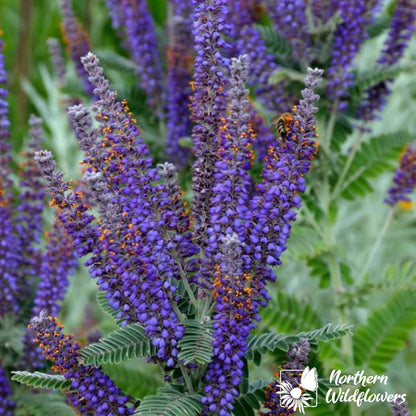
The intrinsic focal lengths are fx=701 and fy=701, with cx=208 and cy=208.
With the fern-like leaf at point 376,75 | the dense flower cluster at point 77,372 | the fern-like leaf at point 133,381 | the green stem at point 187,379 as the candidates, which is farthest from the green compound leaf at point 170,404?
the fern-like leaf at point 376,75

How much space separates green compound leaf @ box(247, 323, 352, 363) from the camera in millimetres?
1951

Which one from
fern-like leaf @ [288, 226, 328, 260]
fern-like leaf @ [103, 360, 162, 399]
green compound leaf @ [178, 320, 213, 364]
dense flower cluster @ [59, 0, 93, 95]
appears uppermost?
dense flower cluster @ [59, 0, 93, 95]

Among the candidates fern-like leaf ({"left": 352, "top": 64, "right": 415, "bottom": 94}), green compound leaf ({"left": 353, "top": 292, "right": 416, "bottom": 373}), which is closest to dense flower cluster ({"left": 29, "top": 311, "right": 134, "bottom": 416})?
green compound leaf ({"left": 353, "top": 292, "right": 416, "bottom": 373})

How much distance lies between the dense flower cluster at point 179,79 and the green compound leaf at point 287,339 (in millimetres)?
1557

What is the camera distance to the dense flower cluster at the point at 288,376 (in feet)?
6.15

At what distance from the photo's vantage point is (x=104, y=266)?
1.96 metres

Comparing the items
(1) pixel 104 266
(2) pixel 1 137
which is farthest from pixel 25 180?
(1) pixel 104 266

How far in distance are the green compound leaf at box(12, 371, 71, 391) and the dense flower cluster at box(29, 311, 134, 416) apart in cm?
2

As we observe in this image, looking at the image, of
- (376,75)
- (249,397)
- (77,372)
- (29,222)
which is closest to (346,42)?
(376,75)

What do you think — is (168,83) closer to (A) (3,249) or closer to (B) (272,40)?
(B) (272,40)

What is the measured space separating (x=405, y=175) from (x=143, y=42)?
4.75 feet

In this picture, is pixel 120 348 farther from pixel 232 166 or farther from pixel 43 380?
pixel 232 166

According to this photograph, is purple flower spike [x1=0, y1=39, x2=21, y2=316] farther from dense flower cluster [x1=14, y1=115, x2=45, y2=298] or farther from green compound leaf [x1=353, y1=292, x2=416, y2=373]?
green compound leaf [x1=353, y1=292, x2=416, y2=373]

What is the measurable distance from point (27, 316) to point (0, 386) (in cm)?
31
